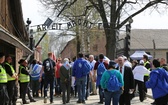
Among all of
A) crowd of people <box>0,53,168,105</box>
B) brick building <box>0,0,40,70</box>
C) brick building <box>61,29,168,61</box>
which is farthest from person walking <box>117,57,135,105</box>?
brick building <box>61,29,168,61</box>

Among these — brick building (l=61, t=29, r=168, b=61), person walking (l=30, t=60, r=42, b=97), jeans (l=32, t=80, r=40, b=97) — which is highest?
brick building (l=61, t=29, r=168, b=61)

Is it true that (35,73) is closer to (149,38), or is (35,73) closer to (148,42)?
(148,42)

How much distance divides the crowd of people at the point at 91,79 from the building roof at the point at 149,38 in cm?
5204

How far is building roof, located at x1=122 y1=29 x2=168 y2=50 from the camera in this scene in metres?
69.3

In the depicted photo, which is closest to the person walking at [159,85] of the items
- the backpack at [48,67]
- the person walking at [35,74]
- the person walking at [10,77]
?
the person walking at [10,77]

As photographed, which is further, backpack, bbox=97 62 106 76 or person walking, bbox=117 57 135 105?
backpack, bbox=97 62 106 76

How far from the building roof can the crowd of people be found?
5204cm

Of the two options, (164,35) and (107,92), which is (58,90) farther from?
(164,35)

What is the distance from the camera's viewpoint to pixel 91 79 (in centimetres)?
1747

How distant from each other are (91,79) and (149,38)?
5589 centimetres

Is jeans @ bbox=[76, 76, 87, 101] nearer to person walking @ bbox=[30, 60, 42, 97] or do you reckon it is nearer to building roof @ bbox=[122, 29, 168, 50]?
person walking @ bbox=[30, 60, 42, 97]

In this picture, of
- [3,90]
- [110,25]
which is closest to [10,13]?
[3,90]

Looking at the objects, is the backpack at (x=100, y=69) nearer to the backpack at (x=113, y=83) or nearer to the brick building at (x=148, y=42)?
the backpack at (x=113, y=83)

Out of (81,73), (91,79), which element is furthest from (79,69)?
(91,79)
